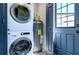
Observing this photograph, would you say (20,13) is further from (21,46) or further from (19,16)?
(21,46)

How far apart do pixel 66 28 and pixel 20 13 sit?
2.47 ft

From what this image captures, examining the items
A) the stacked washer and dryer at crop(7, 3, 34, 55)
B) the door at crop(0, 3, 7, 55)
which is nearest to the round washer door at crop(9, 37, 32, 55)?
the stacked washer and dryer at crop(7, 3, 34, 55)

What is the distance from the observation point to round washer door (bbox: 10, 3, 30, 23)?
8.73ft

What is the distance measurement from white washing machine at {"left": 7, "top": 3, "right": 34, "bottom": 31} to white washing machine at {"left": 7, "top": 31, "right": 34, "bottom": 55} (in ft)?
0.33

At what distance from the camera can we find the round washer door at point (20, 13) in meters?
2.66

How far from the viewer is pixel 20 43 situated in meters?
2.80

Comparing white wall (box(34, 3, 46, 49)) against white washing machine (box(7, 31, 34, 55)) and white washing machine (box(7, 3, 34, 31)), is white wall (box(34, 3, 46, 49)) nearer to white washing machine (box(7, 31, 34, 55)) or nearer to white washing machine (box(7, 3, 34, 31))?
white washing machine (box(7, 3, 34, 31))

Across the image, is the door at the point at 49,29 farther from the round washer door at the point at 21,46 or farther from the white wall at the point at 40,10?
the round washer door at the point at 21,46

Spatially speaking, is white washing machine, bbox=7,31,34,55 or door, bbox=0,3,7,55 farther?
white washing machine, bbox=7,31,34,55

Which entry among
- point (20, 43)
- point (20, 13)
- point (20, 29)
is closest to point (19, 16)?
point (20, 13)

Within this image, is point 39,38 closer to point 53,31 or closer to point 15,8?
point 53,31

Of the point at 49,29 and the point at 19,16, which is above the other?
the point at 19,16

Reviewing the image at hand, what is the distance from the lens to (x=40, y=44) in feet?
8.89
